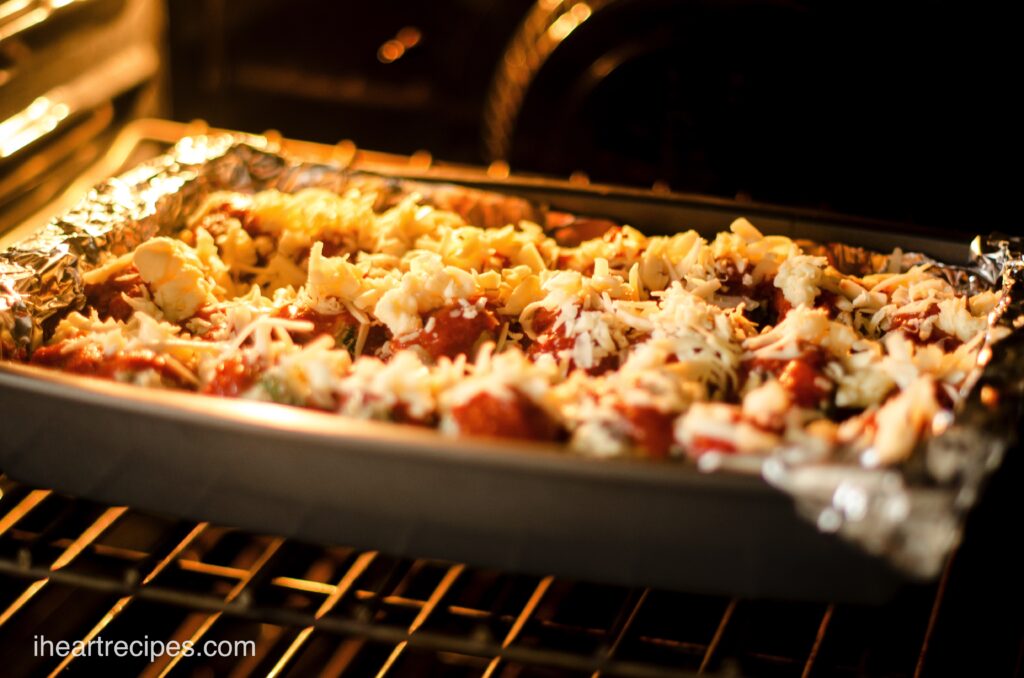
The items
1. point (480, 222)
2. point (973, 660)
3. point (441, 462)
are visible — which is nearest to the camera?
point (441, 462)

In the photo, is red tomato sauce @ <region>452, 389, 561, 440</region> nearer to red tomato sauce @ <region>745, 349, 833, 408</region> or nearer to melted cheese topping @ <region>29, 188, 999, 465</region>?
melted cheese topping @ <region>29, 188, 999, 465</region>

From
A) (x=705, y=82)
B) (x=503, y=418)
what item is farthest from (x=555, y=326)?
(x=705, y=82)

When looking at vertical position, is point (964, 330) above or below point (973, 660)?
above

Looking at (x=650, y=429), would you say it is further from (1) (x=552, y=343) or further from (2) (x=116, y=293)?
(2) (x=116, y=293)

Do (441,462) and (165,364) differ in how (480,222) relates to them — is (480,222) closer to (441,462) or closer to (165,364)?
(165,364)

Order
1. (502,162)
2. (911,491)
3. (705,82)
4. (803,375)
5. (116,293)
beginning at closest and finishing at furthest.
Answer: (911,491)
(803,375)
(116,293)
(705,82)
(502,162)

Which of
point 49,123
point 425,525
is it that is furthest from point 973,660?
point 49,123
